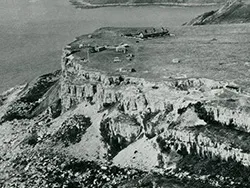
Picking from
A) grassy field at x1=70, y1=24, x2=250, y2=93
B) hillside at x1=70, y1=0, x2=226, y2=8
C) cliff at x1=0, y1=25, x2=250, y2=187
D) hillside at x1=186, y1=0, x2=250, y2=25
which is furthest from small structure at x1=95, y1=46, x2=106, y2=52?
hillside at x1=70, y1=0, x2=226, y2=8

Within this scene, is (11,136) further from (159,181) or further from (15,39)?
(15,39)

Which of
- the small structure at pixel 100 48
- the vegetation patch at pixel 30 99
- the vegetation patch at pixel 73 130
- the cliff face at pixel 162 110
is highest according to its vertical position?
the small structure at pixel 100 48

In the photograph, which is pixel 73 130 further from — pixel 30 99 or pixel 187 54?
pixel 30 99

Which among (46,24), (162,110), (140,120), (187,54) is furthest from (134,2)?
(162,110)

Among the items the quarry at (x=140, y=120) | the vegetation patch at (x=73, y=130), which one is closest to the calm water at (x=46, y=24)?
the quarry at (x=140, y=120)

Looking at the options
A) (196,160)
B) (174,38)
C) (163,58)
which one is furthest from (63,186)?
(174,38)

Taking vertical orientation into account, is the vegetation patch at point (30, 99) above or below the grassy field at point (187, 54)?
below

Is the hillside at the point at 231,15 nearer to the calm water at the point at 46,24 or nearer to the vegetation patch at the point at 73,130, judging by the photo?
the calm water at the point at 46,24

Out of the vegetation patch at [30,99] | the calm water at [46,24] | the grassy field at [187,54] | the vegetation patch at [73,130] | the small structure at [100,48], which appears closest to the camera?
the grassy field at [187,54]
